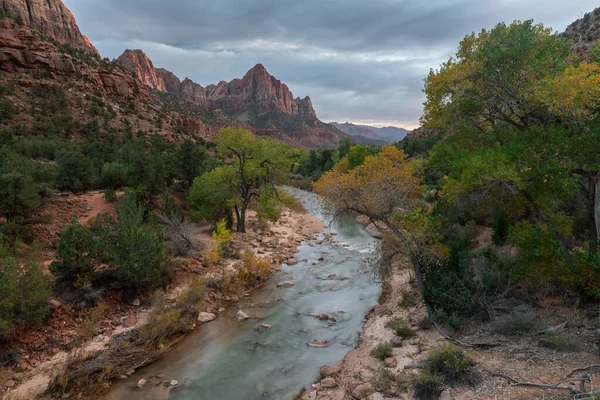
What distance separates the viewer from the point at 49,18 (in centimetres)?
6462

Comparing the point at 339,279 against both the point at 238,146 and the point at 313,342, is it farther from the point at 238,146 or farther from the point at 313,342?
the point at 238,146

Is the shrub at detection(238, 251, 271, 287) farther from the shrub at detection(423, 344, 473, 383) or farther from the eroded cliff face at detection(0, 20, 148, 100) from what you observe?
the eroded cliff face at detection(0, 20, 148, 100)

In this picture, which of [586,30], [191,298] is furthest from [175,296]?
[586,30]

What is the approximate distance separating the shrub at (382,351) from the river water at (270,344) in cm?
144

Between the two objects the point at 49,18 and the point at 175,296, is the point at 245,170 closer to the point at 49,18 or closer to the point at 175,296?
the point at 175,296

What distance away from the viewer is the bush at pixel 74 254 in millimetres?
11500

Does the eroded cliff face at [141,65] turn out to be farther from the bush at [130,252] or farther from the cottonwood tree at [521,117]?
the cottonwood tree at [521,117]

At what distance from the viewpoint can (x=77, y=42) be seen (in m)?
69.8

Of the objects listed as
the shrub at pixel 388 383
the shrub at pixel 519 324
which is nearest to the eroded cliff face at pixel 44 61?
the shrub at pixel 388 383

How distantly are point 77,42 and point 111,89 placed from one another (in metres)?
31.0

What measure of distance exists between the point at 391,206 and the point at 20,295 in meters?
10.9

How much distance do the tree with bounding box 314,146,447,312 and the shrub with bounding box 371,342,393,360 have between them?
229 centimetres

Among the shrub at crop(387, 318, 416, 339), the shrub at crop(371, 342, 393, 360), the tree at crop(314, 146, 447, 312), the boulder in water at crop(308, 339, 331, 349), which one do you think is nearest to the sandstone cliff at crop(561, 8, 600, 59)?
Answer: the tree at crop(314, 146, 447, 312)

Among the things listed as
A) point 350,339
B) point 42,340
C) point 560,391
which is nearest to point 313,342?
point 350,339
